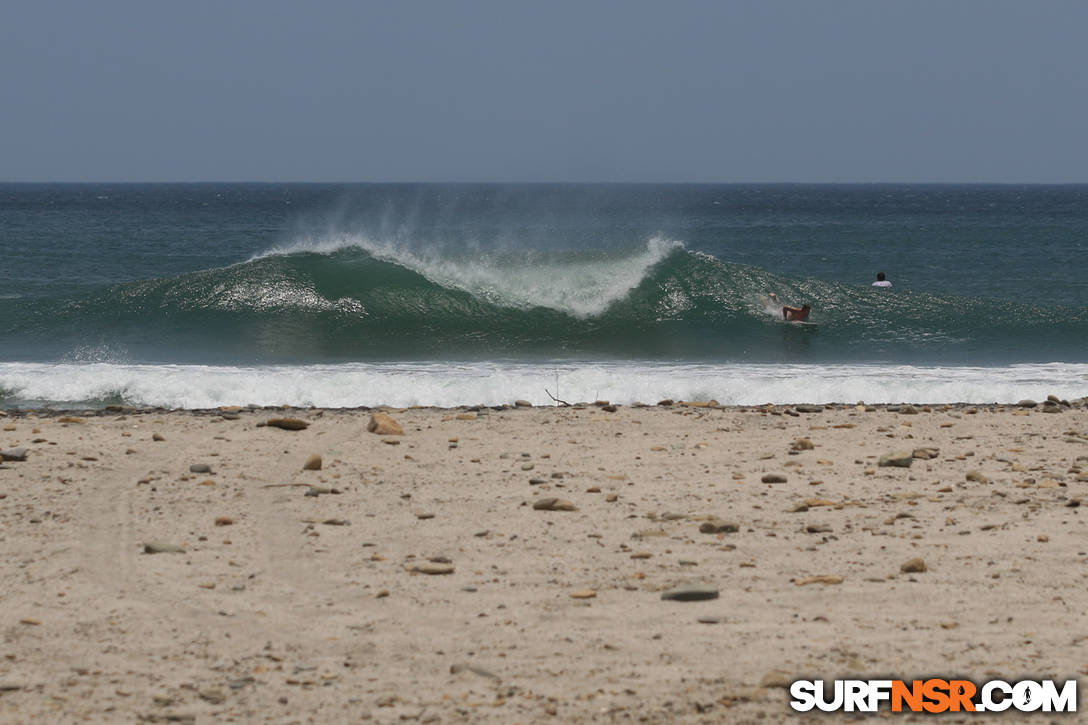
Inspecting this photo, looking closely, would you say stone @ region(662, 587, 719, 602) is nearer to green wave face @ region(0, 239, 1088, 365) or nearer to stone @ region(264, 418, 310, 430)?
stone @ region(264, 418, 310, 430)

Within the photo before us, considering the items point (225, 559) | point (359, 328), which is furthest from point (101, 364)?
point (225, 559)

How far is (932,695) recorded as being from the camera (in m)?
3.82

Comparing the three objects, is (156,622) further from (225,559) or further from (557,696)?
(557,696)

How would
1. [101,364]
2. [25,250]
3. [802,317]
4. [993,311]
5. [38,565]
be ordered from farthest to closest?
[25,250]
[993,311]
[802,317]
[101,364]
[38,565]

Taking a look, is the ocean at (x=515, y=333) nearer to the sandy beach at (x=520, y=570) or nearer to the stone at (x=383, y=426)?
the stone at (x=383, y=426)

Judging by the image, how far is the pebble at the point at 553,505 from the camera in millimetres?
6227

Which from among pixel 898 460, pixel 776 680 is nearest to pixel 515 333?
pixel 898 460

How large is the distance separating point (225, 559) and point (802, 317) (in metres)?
14.6

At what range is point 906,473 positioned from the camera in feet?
23.2

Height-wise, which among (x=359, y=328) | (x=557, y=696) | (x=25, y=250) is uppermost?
(x=25, y=250)

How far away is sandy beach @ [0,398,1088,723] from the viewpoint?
156 inches

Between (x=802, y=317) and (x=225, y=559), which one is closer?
(x=225, y=559)

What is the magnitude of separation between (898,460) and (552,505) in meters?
2.50

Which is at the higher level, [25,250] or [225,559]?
[25,250]
